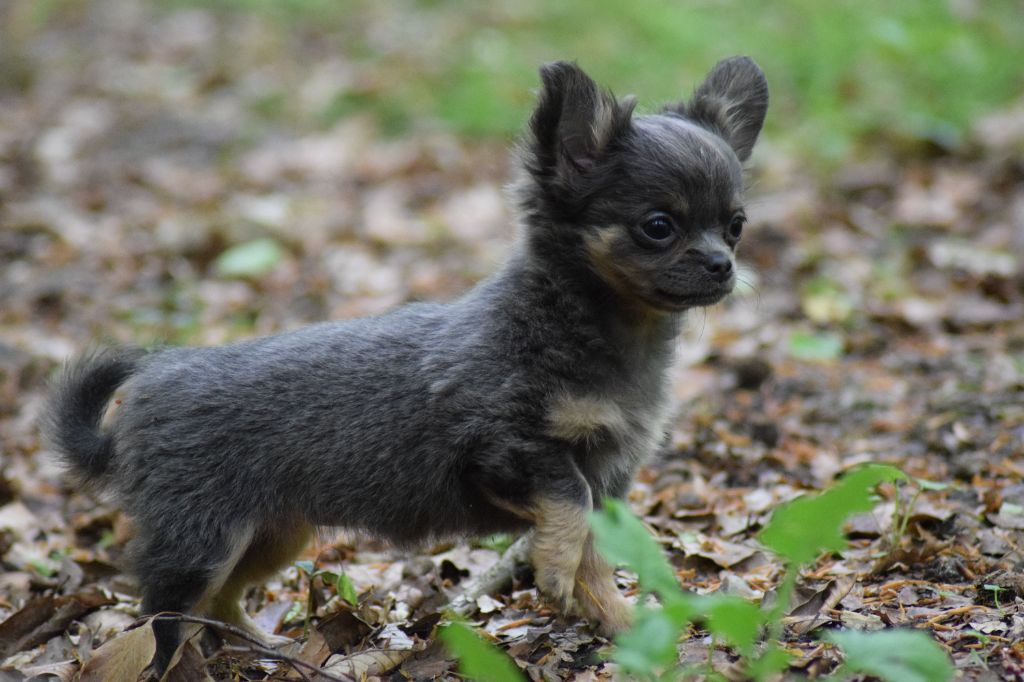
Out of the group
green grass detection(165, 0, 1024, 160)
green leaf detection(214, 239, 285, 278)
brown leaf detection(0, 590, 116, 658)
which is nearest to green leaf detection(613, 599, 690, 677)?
brown leaf detection(0, 590, 116, 658)

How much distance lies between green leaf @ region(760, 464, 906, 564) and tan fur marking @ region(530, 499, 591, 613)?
104cm

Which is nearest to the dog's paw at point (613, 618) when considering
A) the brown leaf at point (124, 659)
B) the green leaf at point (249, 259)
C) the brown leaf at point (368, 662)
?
the brown leaf at point (368, 662)

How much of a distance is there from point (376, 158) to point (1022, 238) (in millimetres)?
6799

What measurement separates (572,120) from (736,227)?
0.82 metres

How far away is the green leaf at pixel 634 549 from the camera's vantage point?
299 cm

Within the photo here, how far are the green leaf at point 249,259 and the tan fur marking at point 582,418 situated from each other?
228 inches

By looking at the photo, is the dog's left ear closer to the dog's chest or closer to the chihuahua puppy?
the chihuahua puppy

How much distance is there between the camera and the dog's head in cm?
434

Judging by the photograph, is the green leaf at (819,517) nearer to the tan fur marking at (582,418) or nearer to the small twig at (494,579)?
the tan fur marking at (582,418)

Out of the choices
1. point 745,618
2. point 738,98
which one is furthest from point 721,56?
point 745,618

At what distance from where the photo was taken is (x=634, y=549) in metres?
3.02

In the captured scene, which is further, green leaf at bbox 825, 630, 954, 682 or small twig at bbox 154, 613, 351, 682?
small twig at bbox 154, 613, 351, 682

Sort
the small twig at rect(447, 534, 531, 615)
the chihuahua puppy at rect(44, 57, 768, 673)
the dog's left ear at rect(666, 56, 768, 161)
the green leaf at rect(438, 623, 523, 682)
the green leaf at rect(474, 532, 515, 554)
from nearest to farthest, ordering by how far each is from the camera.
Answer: the green leaf at rect(438, 623, 523, 682), the chihuahua puppy at rect(44, 57, 768, 673), the small twig at rect(447, 534, 531, 615), the dog's left ear at rect(666, 56, 768, 161), the green leaf at rect(474, 532, 515, 554)

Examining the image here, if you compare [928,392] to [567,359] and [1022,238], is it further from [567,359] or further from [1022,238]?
[567,359]
